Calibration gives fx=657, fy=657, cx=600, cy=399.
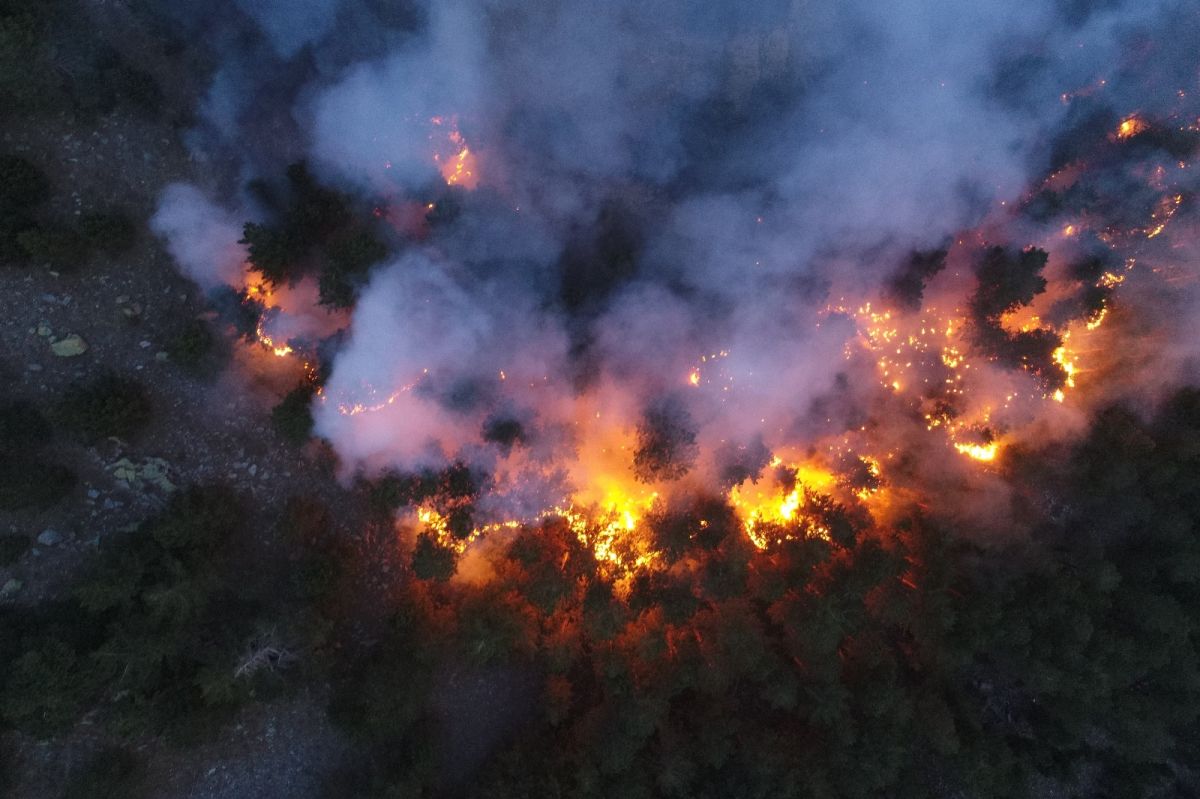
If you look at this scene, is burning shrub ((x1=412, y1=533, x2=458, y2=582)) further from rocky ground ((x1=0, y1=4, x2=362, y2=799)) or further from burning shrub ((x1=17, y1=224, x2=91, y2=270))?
burning shrub ((x1=17, y1=224, x2=91, y2=270))

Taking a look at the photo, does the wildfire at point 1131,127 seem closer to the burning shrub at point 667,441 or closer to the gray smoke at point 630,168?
the gray smoke at point 630,168

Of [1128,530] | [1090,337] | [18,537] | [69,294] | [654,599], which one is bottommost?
[1128,530]

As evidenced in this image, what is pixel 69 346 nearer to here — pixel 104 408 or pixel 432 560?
pixel 104 408

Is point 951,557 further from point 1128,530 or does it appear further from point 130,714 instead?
point 130,714

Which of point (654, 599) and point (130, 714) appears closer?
point (130, 714)

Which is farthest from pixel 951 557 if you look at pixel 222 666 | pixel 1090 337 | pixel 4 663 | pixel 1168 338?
pixel 4 663
